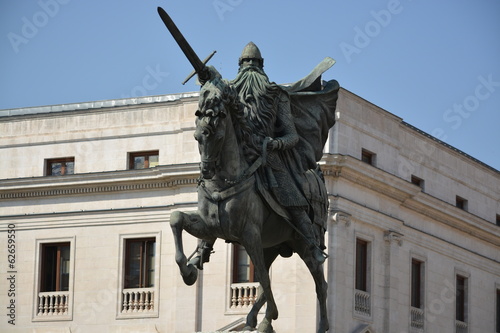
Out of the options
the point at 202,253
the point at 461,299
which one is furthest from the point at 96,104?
the point at 202,253

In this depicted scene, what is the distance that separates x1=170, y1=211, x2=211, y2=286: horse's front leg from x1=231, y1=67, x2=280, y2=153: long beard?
107 centimetres

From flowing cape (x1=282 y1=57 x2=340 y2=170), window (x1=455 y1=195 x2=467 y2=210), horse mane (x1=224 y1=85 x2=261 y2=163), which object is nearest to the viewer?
horse mane (x1=224 y1=85 x2=261 y2=163)

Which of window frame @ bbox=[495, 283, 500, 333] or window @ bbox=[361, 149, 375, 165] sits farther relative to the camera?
window frame @ bbox=[495, 283, 500, 333]

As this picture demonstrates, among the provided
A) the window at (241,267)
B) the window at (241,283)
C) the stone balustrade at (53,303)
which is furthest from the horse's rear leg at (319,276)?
the stone balustrade at (53,303)

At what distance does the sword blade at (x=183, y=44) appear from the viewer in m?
14.1

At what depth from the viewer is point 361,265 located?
46.3 metres

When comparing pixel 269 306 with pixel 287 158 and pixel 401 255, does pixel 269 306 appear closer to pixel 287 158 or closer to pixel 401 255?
pixel 287 158

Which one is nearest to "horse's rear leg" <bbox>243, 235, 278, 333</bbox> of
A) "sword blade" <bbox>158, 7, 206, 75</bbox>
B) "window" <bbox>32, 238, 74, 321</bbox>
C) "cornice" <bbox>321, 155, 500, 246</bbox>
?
"sword blade" <bbox>158, 7, 206, 75</bbox>

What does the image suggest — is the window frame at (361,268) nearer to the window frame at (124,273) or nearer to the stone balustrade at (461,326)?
the window frame at (124,273)

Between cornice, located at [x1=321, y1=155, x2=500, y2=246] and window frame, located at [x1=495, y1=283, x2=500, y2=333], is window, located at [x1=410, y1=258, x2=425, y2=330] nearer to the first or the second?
cornice, located at [x1=321, y1=155, x2=500, y2=246]

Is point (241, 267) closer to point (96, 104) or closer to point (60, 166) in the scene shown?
point (60, 166)

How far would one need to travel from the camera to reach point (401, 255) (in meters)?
48.0

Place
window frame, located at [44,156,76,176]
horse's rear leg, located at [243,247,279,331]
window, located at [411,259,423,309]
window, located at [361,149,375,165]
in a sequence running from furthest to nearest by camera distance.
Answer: window, located at [411,259,423,309]
window frame, located at [44,156,76,176]
window, located at [361,149,375,165]
horse's rear leg, located at [243,247,279,331]

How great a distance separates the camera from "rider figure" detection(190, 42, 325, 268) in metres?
15.0
